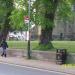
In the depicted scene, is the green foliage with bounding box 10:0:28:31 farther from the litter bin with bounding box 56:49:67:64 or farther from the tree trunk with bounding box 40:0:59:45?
the litter bin with bounding box 56:49:67:64

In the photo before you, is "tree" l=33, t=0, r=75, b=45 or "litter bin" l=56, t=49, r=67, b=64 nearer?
"litter bin" l=56, t=49, r=67, b=64

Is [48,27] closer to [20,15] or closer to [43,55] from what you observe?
[20,15]

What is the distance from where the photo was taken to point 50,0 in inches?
1244

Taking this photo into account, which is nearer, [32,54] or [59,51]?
[59,51]

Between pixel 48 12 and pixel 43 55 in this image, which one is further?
pixel 48 12

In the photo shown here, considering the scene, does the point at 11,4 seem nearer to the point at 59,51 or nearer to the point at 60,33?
the point at 59,51

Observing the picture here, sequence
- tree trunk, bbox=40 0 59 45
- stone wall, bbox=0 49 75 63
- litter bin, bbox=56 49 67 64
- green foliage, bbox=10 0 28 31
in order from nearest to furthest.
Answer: litter bin, bbox=56 49 67 64
stone wall, bbox=0 49 75 63
green foliage, bbox=10 0 28 31
tree trunk, bbox=40 0 59 45

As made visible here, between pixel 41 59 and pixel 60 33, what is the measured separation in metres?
61.7

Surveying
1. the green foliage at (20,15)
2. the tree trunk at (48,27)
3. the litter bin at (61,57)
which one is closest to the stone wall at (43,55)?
the litter bin at (61,57)

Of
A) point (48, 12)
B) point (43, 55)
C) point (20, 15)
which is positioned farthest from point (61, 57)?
point (20, 15)

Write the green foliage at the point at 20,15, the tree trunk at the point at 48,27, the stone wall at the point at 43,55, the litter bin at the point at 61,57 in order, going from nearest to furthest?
the litter bin at the point at 61,57, the stone wall at the point at 43,55, the green foliage at the point at 20,15, the tree trunk at the point at 48,27

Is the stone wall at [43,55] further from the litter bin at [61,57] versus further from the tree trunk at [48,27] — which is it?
the tree trunk at [48,27]

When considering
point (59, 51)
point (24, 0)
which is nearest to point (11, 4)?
point (24, 0)

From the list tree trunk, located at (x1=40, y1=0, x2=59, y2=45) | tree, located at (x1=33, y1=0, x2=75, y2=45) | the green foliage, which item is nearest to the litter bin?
tree, located at (x1=33, y1=0, x2=75, y2=45)
